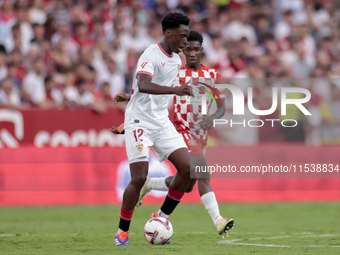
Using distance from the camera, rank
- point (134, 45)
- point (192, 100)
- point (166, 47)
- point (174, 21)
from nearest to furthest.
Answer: point (174, 21)
point (166, 47)
point (192, 100)
point (134, 45)

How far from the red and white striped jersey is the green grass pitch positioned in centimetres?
135

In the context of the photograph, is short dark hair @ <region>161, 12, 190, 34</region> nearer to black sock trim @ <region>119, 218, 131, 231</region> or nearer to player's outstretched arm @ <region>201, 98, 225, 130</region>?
player's outstretched arm @ <region>201, 98, 225, 130</region>

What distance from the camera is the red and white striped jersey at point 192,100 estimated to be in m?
7.32

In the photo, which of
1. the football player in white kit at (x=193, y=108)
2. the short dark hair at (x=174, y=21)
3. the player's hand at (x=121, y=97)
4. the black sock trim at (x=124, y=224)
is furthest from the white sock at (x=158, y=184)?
the short dark hair at (x=174, y=21)

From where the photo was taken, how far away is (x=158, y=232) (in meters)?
6.36

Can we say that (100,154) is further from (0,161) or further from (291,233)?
(291,233)

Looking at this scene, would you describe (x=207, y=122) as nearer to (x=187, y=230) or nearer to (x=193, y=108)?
(x=193, y=108)

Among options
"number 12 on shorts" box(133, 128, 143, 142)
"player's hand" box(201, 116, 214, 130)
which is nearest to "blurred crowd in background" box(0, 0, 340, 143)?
"player's hand" box(201, 116, 214, 130)

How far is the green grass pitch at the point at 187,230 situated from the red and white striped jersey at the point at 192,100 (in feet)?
4.43

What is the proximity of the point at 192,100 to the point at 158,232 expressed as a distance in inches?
73.3

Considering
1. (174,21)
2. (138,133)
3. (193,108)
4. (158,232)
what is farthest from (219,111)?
(158,232)

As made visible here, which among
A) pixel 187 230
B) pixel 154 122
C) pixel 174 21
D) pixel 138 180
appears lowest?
pixel 187 230

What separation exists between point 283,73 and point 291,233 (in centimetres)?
651

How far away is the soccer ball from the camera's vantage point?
6371mm
